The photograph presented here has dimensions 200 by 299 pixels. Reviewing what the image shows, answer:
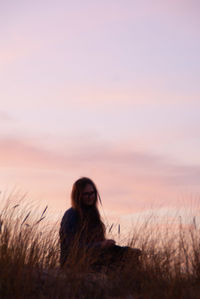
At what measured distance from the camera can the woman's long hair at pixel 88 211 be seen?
5879 millimetres

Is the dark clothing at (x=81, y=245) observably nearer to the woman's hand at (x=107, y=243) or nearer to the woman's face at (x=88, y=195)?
the woman's hand at (x=107, y=243)

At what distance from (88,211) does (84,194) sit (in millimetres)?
215

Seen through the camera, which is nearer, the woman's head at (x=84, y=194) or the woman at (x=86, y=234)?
the woman at (x=86, y=234)

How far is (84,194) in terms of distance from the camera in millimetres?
5910

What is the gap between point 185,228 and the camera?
238 inches

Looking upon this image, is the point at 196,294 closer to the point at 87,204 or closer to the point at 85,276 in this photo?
the point at 85,276

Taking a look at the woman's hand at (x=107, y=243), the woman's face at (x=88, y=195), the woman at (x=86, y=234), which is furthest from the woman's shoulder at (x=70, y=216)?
the woman's hand at (x=107, y=243)

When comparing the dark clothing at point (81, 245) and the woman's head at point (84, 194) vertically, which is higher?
the woman's head at point (84, 194)

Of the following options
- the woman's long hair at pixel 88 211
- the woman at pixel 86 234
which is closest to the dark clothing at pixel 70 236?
the woman at pixel 86 234

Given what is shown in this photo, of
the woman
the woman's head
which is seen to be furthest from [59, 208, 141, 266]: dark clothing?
the woman's head

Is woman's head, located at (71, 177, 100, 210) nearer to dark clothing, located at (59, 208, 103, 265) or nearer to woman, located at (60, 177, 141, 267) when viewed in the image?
woman, located at (60, 177, 141, 267)

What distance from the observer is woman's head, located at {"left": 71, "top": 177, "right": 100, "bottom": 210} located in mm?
5914

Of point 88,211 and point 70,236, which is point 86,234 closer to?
point 70,236

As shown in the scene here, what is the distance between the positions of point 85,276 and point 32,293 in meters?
0.67
